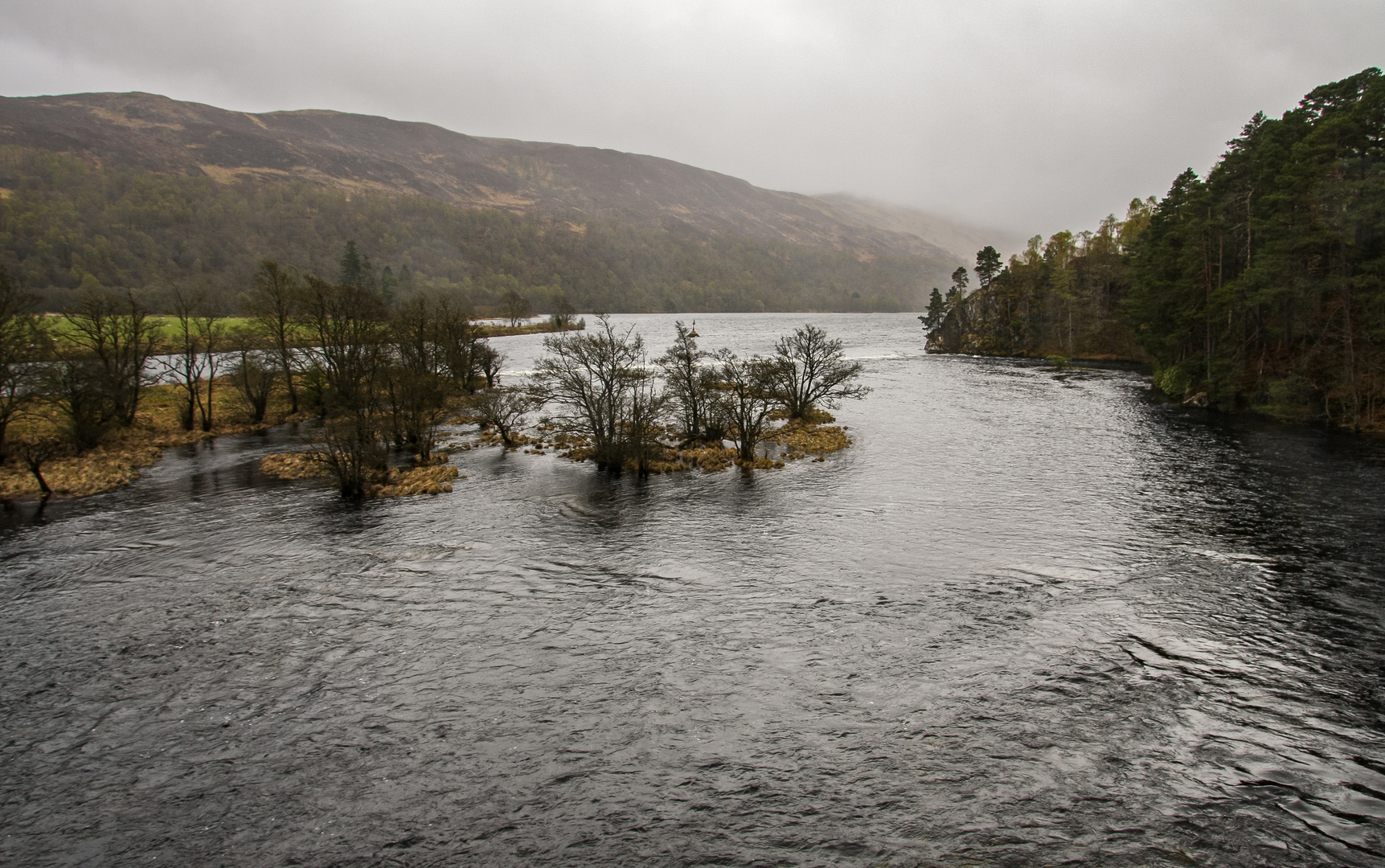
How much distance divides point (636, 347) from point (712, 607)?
2360 centimetres

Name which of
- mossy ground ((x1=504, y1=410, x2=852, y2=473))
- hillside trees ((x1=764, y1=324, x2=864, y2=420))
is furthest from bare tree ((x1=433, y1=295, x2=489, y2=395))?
hillside trees ((x1=764, y1=324, x2=864, y2=420))

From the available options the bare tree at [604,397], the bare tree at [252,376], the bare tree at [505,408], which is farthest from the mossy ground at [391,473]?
the bare tree at [252,376]

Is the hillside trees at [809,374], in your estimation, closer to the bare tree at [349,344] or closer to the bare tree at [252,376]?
the bare tree at [349,344]

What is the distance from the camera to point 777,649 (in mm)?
18422

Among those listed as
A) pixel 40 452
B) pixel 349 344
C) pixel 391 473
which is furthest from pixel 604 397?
pixel 40 452

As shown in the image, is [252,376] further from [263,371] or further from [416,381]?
[416,381]

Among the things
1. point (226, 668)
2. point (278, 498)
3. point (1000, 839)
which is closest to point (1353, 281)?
point (1000, 839)

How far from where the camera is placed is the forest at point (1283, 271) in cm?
3900

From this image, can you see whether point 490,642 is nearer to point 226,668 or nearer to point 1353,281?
point 226,668

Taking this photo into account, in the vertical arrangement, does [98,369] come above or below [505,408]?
above

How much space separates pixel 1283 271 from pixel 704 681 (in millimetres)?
50008

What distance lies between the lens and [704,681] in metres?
16.9

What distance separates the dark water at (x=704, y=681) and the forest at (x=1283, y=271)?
1410cm

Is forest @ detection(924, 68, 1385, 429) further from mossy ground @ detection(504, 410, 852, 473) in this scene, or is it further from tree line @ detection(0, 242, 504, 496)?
tree line @ detection(0, 242, 504, 496)
